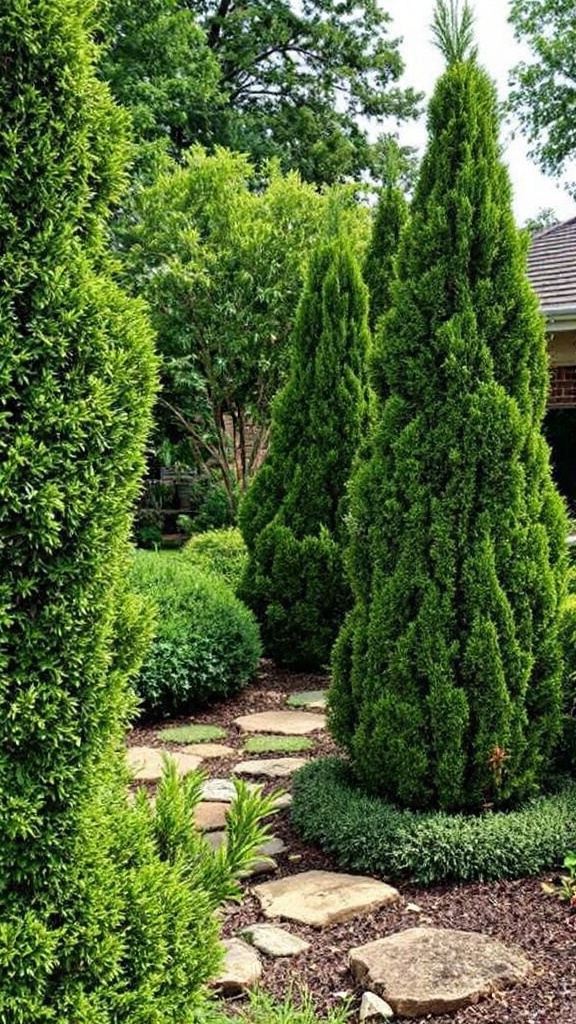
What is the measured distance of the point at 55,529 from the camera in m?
1.77

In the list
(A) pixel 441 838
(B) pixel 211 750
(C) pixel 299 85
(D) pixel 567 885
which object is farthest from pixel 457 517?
(C) pixel 299 85

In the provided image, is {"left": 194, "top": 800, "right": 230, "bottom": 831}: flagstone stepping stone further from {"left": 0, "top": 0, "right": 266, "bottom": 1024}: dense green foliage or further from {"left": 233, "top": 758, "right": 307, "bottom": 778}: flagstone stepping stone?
{"left": 0, "top": 0, "right": 266, "bottom": 1024}: dense green foliage

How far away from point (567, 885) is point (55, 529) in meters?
2.49

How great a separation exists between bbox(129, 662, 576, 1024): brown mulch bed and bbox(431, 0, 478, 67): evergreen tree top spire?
3.37 metres

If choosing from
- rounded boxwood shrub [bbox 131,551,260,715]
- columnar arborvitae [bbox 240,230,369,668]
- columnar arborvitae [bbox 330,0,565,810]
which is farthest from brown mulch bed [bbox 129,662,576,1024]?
columnar arborvitae [bbox 240,230,369,668]

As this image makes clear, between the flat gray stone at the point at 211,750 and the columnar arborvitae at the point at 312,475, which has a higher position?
the columnar arborvitae at the point at 312,475

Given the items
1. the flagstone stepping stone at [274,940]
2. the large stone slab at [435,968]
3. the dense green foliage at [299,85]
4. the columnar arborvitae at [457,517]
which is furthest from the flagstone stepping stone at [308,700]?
the dense green foliage at [299,85]

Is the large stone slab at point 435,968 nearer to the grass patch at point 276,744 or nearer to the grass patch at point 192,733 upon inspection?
the grass patch at point 276,744

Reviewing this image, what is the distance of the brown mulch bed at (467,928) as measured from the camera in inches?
103

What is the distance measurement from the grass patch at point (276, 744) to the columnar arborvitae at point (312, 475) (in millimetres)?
1711

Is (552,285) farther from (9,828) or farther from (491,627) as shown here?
(9,828)

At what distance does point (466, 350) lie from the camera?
3795mm

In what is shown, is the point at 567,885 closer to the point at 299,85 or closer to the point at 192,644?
the point at 192,644

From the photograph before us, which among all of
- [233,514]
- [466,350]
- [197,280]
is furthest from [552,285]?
[466,350]
